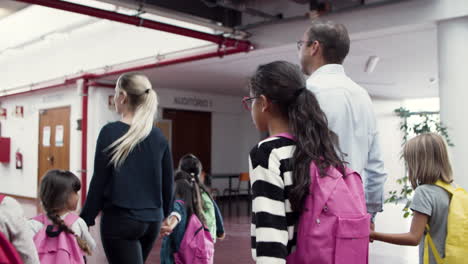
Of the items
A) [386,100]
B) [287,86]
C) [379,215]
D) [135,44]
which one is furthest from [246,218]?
[287,86]

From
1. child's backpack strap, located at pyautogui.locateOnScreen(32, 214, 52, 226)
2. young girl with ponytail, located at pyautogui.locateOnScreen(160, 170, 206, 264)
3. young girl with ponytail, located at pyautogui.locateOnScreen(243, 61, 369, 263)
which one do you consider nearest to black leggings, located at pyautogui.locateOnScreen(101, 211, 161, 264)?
child's backpack strap, located at pyautogui.locateOnScreen(32, 214, 52, 226)

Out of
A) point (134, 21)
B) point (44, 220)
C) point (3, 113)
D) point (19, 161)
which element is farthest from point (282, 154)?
point (3, 113)

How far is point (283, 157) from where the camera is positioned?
1284 millimetres

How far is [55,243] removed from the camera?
214cm

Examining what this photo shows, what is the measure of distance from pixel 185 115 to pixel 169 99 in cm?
72

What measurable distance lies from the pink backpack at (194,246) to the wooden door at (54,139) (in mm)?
7639

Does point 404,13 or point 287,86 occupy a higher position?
point 404,13

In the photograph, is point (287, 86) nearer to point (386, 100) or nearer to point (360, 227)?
point (360, 227)

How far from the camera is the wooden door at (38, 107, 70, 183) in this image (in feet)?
34.2

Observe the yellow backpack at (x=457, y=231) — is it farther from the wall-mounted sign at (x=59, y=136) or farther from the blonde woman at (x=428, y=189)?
the wall-mounted sign at (x=59, y=136)

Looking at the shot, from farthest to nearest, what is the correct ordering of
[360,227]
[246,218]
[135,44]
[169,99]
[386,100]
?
[386,100]
[169,99]
[246,218]
[135,44]
[360,227]

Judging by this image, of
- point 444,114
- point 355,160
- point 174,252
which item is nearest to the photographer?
point 355,160

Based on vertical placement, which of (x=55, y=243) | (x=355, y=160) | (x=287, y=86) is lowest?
(x=55, y=243)

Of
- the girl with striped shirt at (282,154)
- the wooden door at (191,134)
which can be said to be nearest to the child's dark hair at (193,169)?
the girl with striped shirt at (282,154)
